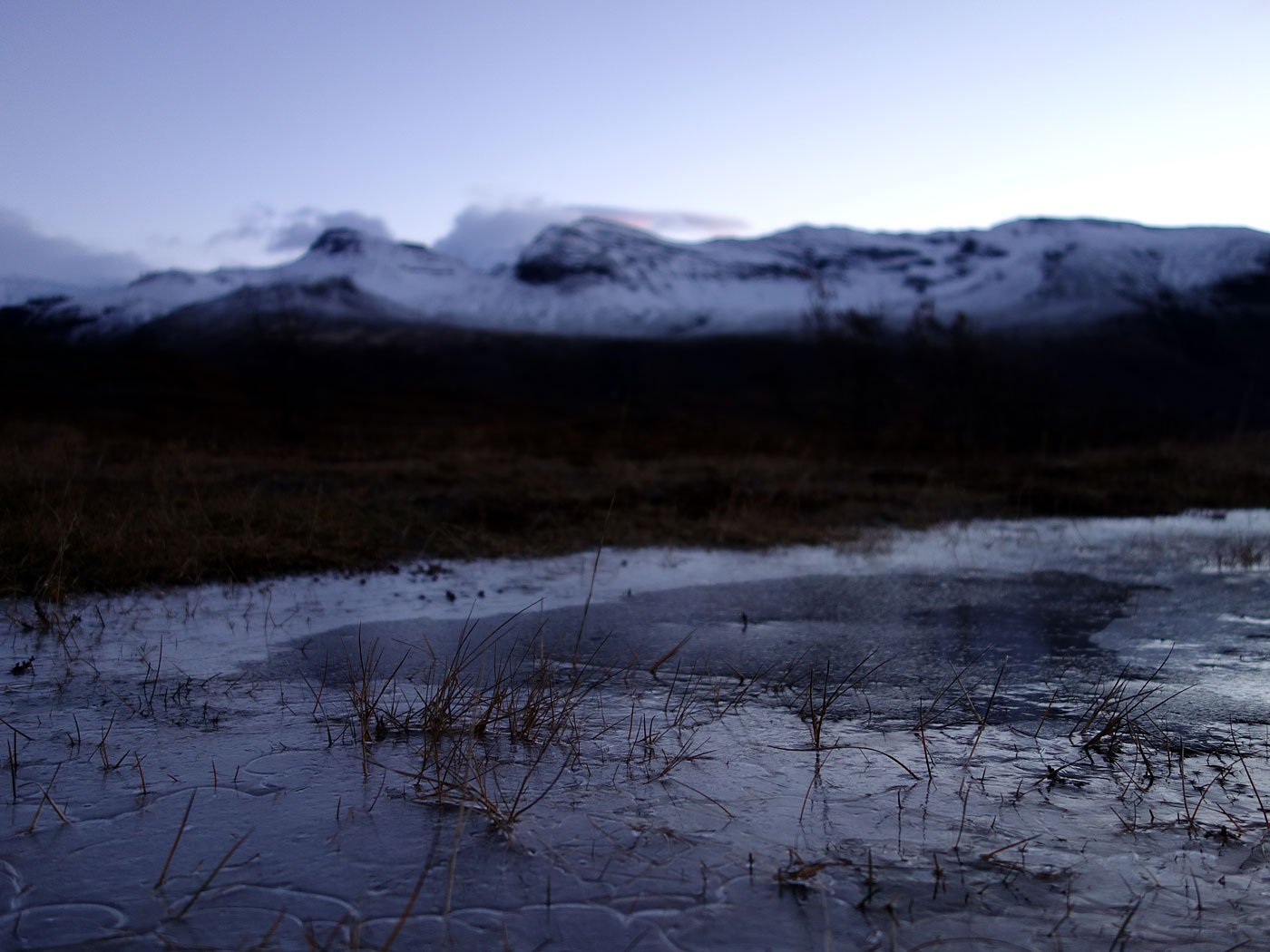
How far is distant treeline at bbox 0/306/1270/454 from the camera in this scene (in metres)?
20.3

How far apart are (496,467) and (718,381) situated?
5729 centimetres

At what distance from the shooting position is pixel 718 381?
67.3 meters

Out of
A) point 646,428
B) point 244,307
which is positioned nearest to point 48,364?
point 646,428

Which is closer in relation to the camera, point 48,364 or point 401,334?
point 48,364

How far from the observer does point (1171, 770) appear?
8.19ft

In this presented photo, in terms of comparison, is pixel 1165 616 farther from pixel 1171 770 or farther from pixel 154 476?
pixel 154 476

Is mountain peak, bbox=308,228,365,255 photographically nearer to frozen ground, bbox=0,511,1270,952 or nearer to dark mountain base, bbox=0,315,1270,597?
dark mountain base, bbox=0,315,1270,597

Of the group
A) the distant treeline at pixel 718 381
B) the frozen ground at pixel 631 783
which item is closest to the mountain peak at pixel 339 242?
the distant treeline at pixel 718 381

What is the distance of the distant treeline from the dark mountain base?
0.51ft

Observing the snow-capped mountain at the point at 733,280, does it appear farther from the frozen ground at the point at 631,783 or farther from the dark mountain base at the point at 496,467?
the frozen ground at the point at 631,783

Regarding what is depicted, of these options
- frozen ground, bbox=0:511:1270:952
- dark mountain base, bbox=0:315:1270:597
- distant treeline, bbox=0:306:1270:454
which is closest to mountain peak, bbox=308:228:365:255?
distant treeline, bbox=0:306:1270:454

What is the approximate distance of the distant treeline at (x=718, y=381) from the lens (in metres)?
20.3

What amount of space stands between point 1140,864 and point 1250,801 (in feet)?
1.97

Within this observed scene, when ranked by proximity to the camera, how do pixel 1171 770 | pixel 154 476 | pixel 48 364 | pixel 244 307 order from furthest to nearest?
pixel 244 307, pixel 48 364, pixel 154 476, pixel 1171 770
